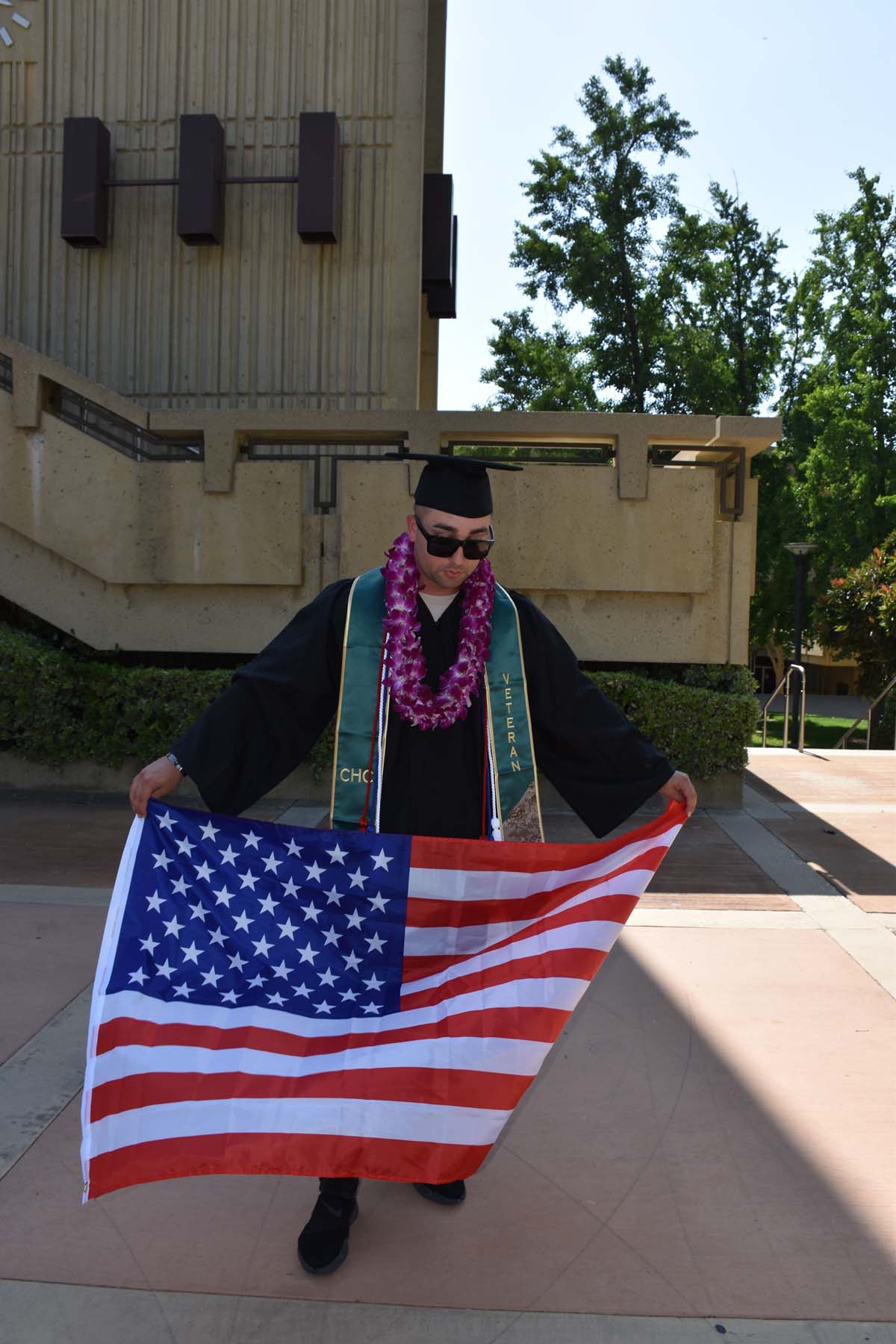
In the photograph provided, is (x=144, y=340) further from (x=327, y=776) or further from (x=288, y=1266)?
(x=288, y=1266)

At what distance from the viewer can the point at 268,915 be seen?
3162mm

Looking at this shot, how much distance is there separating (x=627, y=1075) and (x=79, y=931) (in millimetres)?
2761

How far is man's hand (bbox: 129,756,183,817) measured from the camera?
10.0 feet

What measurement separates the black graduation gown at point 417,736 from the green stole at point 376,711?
Answer: 55mm

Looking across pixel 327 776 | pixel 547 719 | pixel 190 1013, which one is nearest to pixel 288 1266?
pixel 190 1013

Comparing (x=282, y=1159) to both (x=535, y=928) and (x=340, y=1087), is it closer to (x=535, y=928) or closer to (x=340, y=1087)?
(x=340, y=1087)

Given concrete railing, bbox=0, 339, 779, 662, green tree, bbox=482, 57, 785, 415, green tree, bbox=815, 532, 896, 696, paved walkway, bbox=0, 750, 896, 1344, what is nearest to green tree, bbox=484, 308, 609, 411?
green tree, bbox=482, 57, 785, 415

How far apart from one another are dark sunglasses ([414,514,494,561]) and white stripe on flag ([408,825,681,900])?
88 cm

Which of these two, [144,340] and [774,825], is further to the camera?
[144,340]

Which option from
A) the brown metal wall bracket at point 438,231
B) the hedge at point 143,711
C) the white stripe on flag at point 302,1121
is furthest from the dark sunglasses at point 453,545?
the brown metal wall bracket at point 438,231

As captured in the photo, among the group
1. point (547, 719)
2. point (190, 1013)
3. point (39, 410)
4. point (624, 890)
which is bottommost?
point (190, 1013)

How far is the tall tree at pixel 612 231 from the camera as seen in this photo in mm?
28203

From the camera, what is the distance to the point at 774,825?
27.0ft

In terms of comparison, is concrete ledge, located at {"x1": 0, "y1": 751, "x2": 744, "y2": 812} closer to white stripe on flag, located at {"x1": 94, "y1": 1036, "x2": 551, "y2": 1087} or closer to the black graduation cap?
the black graduation cap
